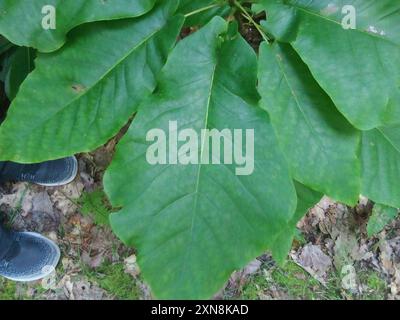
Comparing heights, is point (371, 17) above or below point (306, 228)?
above

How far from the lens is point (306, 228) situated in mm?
1857

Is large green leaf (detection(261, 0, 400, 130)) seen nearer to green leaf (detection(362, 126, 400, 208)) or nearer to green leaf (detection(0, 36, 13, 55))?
green leaf (detection(362, 126, 400, 208))

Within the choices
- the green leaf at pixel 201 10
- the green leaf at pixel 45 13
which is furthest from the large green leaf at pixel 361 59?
the green leaf at pixel 45 13

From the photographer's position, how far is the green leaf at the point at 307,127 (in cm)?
109

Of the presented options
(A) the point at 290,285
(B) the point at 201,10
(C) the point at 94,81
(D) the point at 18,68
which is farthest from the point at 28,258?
(B) the point at 201,10

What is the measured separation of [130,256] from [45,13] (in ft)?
3.34

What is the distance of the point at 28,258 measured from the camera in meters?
1.72

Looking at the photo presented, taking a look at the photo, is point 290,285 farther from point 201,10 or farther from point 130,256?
point 201,10

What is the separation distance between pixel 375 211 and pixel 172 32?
1094 mm

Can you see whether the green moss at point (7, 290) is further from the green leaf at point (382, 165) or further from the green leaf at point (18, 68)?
the green leaf at point (382, 165)

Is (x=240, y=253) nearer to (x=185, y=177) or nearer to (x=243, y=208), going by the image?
(x=243, y=208)

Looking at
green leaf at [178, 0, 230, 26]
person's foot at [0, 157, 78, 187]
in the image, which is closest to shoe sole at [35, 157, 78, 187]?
person's foot at [0, 157, 78, 187]

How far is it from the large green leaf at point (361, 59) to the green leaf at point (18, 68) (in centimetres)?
78
